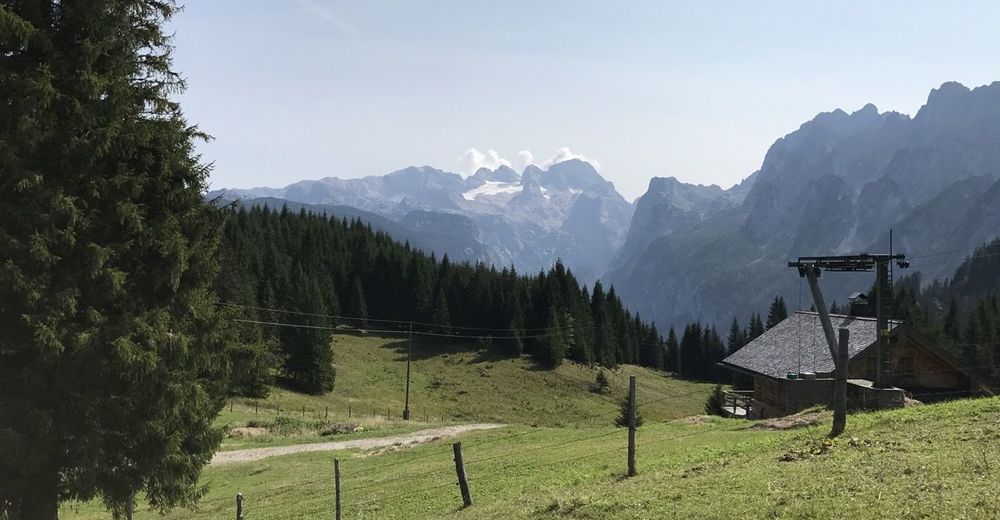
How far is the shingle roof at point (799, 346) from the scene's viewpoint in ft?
129

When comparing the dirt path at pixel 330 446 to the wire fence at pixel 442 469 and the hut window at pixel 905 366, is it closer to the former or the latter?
the wire fence at pixel 442 469

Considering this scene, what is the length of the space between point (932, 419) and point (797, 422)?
747 centimetres

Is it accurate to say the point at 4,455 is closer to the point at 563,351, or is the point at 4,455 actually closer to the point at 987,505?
the point at 987,505

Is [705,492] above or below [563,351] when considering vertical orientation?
above

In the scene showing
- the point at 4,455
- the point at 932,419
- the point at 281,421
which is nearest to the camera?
the point at 4,455

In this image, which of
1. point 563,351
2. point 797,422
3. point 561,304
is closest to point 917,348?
point 797,422

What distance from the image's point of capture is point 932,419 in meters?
17.2

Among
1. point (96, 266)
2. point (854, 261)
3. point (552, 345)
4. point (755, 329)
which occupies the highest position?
point (854, 261)

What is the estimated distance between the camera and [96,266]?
1264 cm

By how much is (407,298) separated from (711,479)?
382 feet

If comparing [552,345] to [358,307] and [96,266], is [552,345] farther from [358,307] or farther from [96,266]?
[96,266]

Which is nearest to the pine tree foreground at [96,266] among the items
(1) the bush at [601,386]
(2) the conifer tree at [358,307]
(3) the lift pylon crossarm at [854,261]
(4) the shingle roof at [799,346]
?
(3) the lift pylon crossarm at [854,261]

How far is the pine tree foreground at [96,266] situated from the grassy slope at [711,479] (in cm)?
788

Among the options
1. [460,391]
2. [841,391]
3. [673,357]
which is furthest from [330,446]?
[673,357]
